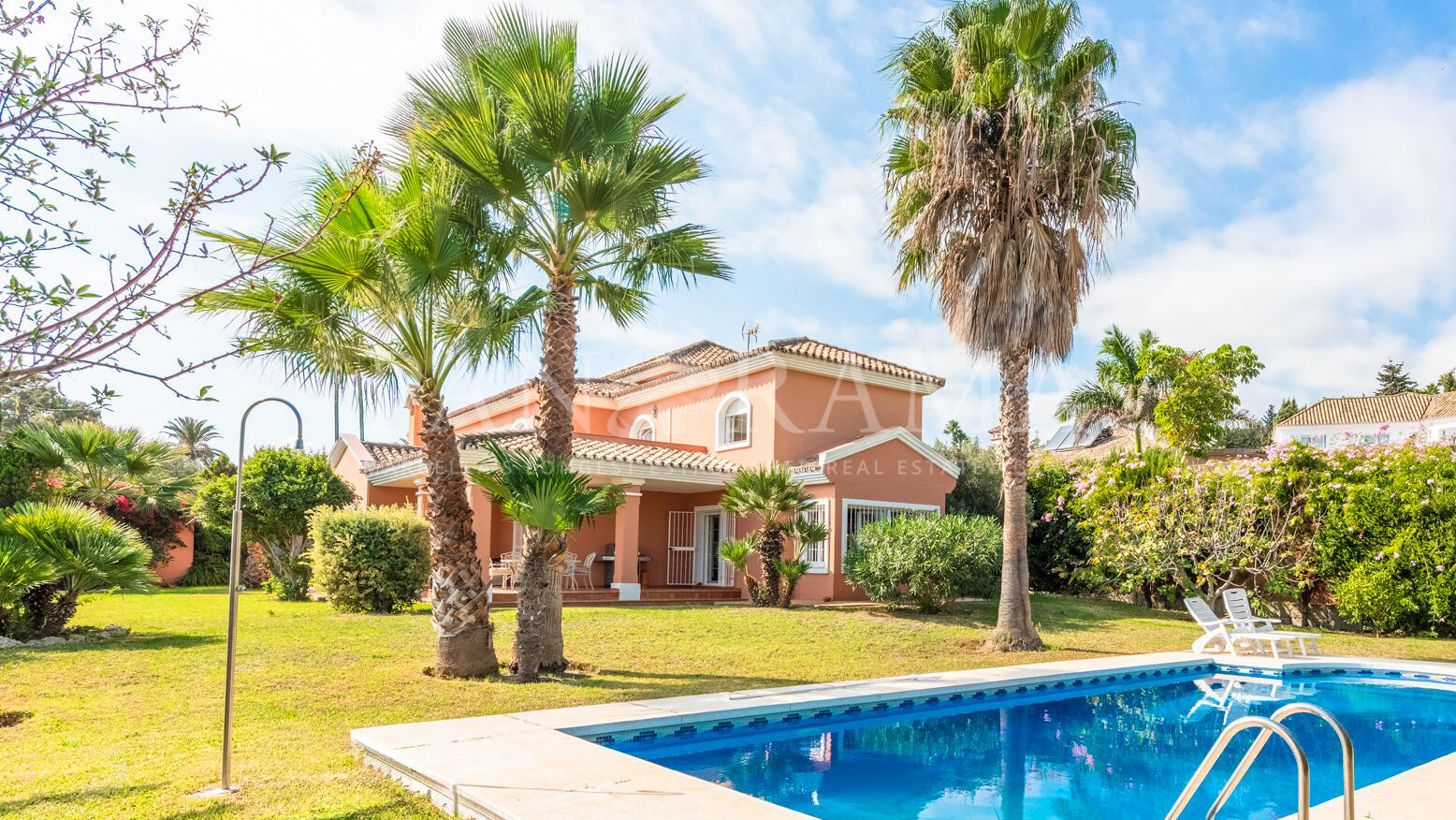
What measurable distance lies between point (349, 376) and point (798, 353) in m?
13.6

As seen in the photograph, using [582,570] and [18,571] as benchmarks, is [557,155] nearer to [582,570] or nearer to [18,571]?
[18,571]

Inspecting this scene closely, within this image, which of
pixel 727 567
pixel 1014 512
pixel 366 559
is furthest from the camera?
pixel 727 567

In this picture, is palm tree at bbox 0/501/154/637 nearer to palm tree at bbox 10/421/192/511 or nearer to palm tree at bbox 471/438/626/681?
palm tree at bbox 471/438/626/681

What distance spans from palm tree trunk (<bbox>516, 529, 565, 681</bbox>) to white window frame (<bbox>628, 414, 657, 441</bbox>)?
17027 mm

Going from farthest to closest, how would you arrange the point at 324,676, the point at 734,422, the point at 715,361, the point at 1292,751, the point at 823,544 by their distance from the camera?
the point at 715,361 → the point at 734,422 → the point at 823,544 → the point at 324,676 → the point at 1292,751

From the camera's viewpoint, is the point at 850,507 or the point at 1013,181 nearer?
the point at 1013,181

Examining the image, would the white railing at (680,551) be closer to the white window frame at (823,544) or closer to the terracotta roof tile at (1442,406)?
the white window frame at (823,544)

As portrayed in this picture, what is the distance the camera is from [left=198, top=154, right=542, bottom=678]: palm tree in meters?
9.62

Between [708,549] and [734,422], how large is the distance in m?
3.53

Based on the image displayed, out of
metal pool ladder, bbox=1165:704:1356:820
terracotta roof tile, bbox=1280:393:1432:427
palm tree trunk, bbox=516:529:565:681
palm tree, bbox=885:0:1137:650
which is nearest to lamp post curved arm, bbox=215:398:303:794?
palm tree trunk, bbox=516:529:565:681

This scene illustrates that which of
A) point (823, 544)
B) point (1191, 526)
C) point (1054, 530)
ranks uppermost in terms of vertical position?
point (1191, 526)

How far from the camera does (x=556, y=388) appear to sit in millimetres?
10953

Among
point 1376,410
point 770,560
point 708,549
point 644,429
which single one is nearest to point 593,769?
point 770,560

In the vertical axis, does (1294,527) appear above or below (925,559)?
above
